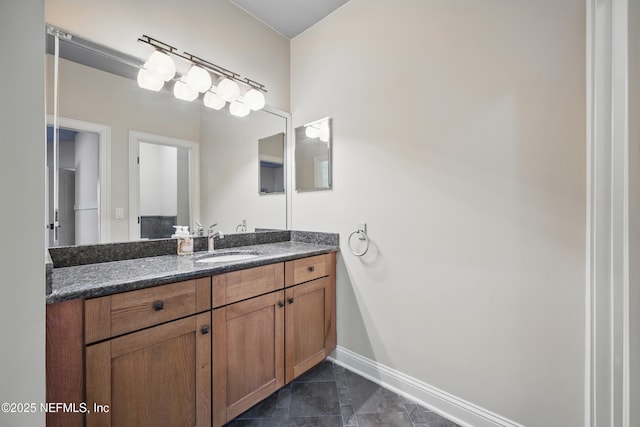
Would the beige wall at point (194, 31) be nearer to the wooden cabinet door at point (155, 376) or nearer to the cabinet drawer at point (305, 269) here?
the cabinet drawer at point (305, 269)

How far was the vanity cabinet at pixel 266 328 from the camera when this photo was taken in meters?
1.26

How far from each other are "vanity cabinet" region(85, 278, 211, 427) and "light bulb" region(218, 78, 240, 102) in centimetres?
127

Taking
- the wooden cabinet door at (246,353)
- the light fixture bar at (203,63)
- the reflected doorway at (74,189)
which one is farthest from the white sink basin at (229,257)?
the light fixture bar at (203,63)

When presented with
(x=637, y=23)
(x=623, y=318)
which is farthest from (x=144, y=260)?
(x=637, y=23)

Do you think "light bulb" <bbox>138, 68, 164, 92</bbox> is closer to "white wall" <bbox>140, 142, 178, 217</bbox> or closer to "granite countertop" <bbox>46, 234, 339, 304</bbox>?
"white wall" <bbox>140, 142, 178, 217</bbox>

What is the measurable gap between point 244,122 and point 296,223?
908 mm

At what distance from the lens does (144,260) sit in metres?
1.45

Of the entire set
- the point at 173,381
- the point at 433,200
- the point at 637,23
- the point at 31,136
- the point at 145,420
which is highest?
the point at 637,23

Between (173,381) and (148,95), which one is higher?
(148,95)

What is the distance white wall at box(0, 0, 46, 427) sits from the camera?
582 millimetres

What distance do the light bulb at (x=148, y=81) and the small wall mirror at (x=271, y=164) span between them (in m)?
0.78

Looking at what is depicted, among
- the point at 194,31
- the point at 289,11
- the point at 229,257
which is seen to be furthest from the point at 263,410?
the point at 289,11

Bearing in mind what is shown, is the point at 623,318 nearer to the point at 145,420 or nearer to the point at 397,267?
the point at 397,267

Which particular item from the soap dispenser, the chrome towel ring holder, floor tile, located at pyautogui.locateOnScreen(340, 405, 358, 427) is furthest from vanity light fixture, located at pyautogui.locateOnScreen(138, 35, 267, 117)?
floor tile, located at pyautogui.locateOnScreen(340, 405, 358, 427)
